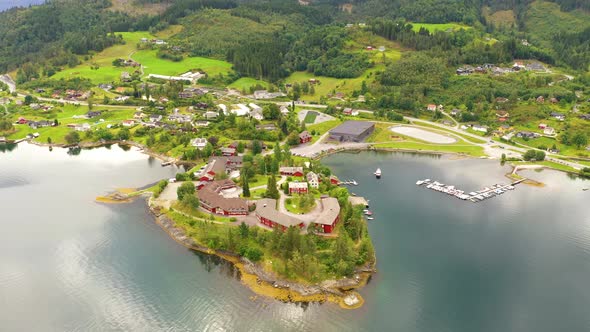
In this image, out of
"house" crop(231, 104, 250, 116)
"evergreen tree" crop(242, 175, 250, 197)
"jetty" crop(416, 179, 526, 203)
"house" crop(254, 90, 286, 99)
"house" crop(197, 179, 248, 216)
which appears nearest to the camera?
"house" crop(197, 179, 248, 216)

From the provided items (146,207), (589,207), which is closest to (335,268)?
(146,207)

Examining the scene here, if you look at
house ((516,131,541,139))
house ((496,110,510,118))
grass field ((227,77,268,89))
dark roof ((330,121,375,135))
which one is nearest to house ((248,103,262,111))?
grass field ((227,77,268,89))

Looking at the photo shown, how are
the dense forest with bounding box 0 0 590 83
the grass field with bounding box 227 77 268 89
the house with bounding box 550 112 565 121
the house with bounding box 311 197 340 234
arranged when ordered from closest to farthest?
the house with bounding box 311 197 340 234, the house with bounding box 550 112 565 121, the grass field with bounding box 227 77 268 89, the dense forest with bounding box 0 0 590 83

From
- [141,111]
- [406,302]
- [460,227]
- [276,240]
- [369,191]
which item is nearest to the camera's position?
[406,302]

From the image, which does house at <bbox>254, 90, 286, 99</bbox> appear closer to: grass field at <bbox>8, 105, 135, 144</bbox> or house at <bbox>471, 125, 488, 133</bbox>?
grass field at <bbox>8, 105, 135, 144</bbox>

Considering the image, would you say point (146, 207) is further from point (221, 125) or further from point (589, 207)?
point (589, 207)

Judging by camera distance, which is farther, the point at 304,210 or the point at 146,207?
the point at 146,207

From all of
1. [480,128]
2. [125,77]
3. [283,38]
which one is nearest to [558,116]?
[480,128]
